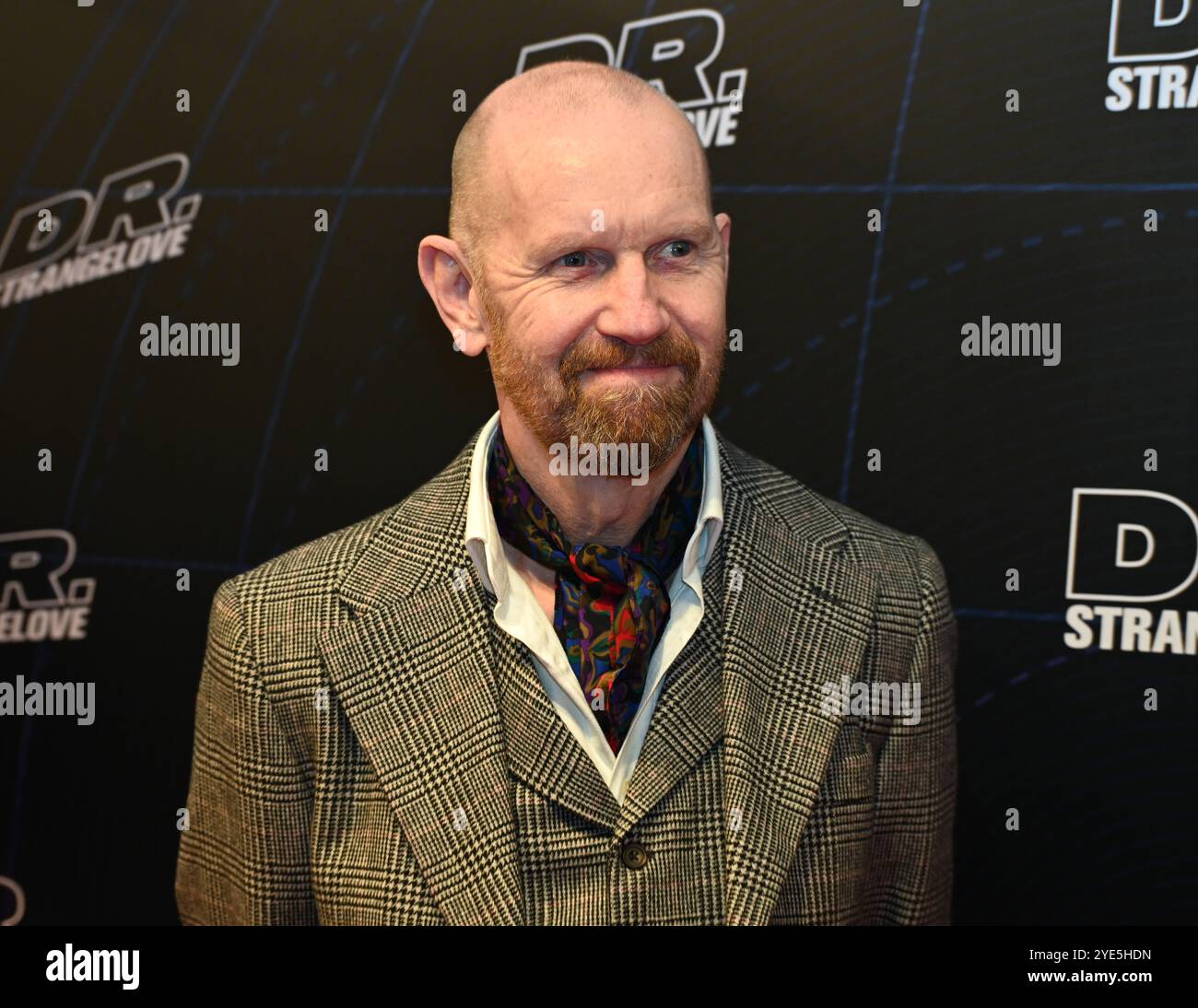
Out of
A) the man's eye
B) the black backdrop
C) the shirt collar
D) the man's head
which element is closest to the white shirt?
the shirt collar

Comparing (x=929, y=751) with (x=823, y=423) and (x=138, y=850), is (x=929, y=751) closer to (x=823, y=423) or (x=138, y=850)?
(x=823, y=423)

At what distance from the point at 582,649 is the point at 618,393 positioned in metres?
0.56

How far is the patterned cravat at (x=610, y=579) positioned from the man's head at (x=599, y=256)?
209mm

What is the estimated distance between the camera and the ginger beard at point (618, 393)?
270 centimetres

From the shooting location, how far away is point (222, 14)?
13.0 ft

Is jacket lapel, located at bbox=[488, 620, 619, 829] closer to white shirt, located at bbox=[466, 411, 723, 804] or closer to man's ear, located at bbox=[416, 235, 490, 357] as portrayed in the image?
white shirt, located at bbox=[466, 411, 723, 804]

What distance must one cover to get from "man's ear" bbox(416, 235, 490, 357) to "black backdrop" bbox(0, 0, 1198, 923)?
101cm

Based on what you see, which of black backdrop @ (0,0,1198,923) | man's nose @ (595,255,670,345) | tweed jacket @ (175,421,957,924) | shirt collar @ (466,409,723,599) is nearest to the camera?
man's nose @ (595,255,670,345)

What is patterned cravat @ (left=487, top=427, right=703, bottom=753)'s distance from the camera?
2.82 metres

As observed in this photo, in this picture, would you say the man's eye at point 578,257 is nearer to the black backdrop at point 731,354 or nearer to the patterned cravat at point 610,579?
the patterned cravat at point 610,579

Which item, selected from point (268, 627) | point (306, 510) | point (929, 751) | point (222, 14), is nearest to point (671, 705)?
point (929, 751)

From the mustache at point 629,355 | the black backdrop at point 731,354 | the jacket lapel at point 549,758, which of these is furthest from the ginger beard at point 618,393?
the black backdrop at point 731,354

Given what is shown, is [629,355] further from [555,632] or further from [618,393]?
[555,632]

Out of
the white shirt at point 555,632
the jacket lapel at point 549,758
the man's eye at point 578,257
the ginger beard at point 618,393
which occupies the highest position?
the man's eye at point 578,257
